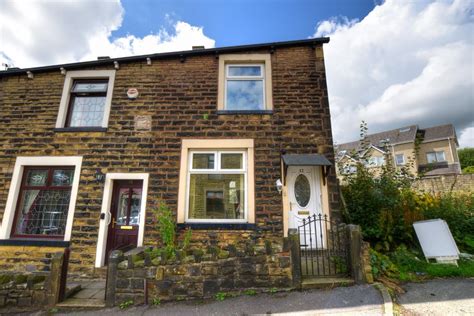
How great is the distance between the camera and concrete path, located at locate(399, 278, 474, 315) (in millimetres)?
3256

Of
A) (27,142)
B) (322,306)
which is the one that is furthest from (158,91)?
(322,306)

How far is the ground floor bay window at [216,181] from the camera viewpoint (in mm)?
6000

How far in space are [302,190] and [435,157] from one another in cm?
3146

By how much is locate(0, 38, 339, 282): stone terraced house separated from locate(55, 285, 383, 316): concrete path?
200 cm

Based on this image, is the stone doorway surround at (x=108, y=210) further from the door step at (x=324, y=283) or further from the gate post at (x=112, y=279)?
the door step at (x=324, y=283)

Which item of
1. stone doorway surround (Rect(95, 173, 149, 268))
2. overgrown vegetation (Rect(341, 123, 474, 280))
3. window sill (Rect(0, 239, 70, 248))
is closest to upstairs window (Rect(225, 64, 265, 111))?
stone doorway surround (Rect(95, 173, 149, 268))

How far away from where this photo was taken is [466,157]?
42.7 meters

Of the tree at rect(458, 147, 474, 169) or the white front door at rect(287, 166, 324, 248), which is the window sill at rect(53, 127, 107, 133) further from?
the tree at rect(458, 147, 474, 169)

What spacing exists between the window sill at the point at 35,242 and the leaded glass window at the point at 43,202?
205mm

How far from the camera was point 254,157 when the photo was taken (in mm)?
6145

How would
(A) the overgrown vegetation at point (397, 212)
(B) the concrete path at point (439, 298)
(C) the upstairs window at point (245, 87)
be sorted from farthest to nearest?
(C) the upstairs window at point (245, 87) < (A) the overgrown vegetation at point (397, 212) < (B) the concrete path at point (439, 298)

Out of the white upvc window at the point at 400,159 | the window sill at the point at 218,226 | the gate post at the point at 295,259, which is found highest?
the white upvc window at the point at 400,159

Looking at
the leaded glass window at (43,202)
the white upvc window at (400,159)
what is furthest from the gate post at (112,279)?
the white upvc window at (400,159)

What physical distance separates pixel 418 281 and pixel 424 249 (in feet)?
3.69
